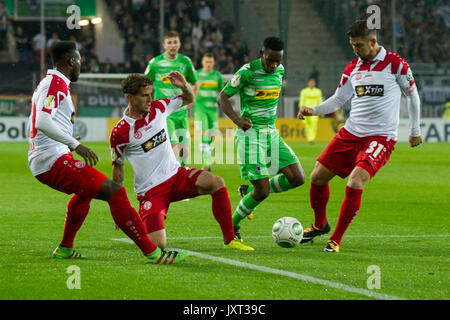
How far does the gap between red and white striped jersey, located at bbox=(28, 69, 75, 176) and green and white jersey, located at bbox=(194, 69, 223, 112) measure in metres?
9.73

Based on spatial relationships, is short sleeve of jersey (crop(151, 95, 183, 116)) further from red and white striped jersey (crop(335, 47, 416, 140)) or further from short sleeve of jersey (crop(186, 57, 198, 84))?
short sleeve of jersey (crop(186, 57, 198, 84))

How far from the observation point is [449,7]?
31.7 m

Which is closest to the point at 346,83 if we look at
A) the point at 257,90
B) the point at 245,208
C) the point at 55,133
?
the point at 257,90

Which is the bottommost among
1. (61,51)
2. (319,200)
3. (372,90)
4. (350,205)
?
(319,200)

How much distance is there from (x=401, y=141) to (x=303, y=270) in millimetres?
23135

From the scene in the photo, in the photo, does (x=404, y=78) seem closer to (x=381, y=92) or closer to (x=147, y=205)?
(x=381, y=92)

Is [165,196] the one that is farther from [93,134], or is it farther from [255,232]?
[93,134]

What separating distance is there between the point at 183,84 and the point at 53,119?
1.20 meters

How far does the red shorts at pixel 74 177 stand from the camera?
245 inches

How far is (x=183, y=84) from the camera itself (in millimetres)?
6965

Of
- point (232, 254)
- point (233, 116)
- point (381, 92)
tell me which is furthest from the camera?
point (233, 116)

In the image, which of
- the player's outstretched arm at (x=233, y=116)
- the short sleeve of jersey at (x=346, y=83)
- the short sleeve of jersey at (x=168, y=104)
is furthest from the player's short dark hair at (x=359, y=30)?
the short sleeve of jersey at (x=168, y=104)

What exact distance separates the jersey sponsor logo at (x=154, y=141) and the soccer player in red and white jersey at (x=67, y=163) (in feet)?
2.21

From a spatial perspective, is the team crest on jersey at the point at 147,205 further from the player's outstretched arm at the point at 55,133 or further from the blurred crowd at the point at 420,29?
the blurred crowd at the point at 420,29
